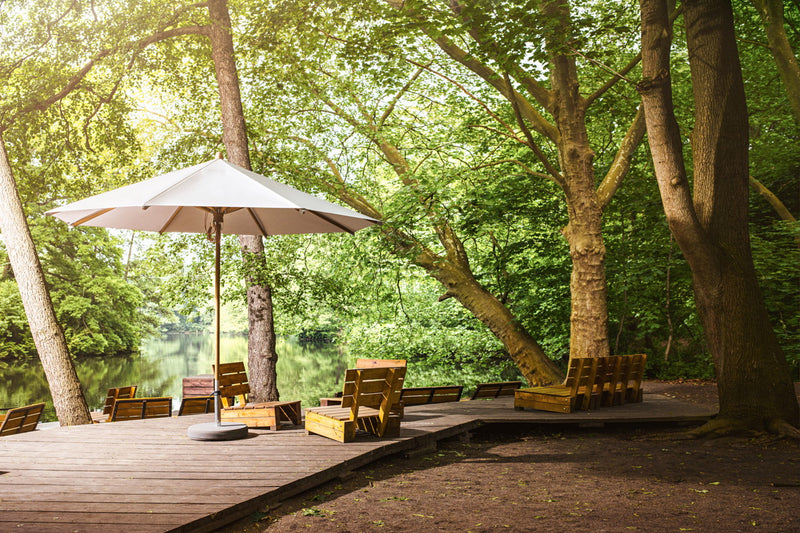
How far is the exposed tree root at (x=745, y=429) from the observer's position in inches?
298

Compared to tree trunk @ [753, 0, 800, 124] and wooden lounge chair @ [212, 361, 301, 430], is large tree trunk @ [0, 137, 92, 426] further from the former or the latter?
tree trunk @ [753, 0, 800, 124]

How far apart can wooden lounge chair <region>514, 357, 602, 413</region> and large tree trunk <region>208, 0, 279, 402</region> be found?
3779mm

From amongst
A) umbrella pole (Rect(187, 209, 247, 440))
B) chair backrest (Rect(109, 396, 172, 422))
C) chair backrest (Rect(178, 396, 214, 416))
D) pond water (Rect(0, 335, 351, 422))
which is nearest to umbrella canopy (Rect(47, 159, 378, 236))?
umbrella pole (Rect(187, 209, 247, 440))

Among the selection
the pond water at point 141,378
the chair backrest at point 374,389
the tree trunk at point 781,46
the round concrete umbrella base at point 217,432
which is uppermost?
the tree trunk at point 781,46

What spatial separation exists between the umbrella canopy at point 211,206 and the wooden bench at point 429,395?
360cm

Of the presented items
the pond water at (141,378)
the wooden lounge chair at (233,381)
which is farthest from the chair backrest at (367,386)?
the pond water at (141,378)

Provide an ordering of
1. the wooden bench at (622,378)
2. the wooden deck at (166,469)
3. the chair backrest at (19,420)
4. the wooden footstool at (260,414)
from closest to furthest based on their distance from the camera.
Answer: the wooden deck at (166,469) < the wooden footstool at (260,414) < the chair backrest at (19,420) < the wooden bench at (622,378)

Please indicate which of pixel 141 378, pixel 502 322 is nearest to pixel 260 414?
pixel 502 322

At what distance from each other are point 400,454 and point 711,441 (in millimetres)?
3754

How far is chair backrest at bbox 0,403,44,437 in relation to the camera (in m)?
8.80

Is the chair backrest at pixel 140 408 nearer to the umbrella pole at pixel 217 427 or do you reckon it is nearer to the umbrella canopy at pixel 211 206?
the umbrella pole at pixel 217 427

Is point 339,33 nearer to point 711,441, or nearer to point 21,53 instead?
point 21,53

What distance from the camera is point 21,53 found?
39.6ft

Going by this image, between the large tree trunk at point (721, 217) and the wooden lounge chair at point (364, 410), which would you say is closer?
the wooden lounge chair at point (364, 410)
